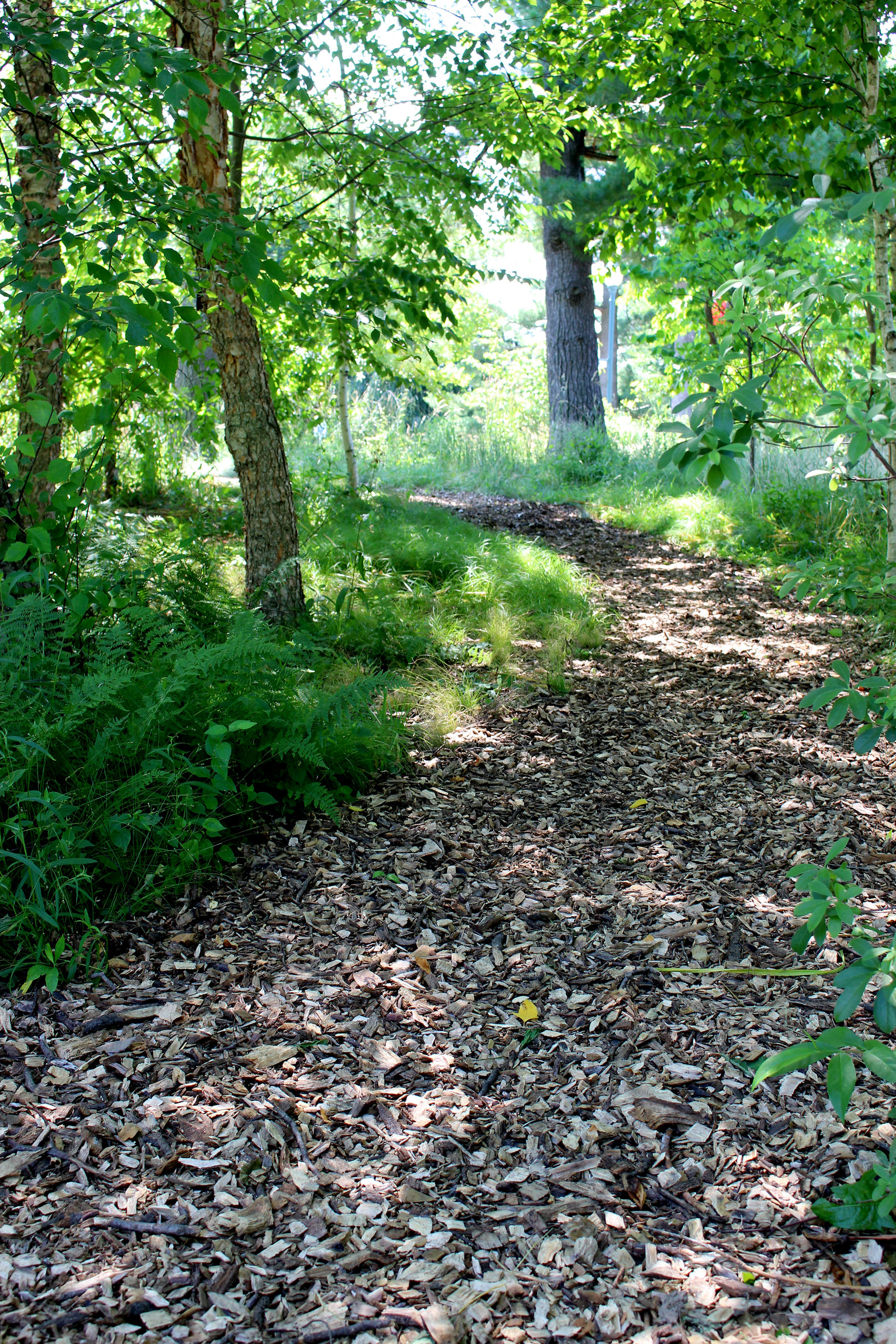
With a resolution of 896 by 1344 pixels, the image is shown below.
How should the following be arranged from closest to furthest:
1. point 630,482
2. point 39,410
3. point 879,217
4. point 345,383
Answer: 1. point 39,410
2. point 879,217
3. point 345,383
4. point 630,482

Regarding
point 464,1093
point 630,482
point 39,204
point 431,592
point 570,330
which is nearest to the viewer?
point 464,1093

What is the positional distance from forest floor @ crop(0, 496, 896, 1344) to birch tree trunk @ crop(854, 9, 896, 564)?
1888 millimetres

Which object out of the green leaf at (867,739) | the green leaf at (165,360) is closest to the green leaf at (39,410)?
A: the green leaf at (165,360)

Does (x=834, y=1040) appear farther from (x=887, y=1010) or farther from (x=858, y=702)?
(x=858, y=702)

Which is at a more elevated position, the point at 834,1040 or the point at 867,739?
the point at 867,739

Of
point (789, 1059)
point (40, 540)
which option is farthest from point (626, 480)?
point (789, 1059)

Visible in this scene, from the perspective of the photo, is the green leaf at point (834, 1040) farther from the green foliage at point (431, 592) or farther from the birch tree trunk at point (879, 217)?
the green foliage at point (431, 592)

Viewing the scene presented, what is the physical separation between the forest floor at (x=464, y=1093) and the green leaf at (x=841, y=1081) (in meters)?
0.45

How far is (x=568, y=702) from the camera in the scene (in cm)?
428

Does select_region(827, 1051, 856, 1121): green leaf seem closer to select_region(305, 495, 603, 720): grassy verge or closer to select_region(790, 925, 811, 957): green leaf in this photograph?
select_region(790, 925, 811, 957): green leaf

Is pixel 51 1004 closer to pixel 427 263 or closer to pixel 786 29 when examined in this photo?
pixel 427 263

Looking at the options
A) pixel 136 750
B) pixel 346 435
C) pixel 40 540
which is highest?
pixel 346 435

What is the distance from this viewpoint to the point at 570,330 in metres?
11.5

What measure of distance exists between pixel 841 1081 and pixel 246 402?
370 centimetres
